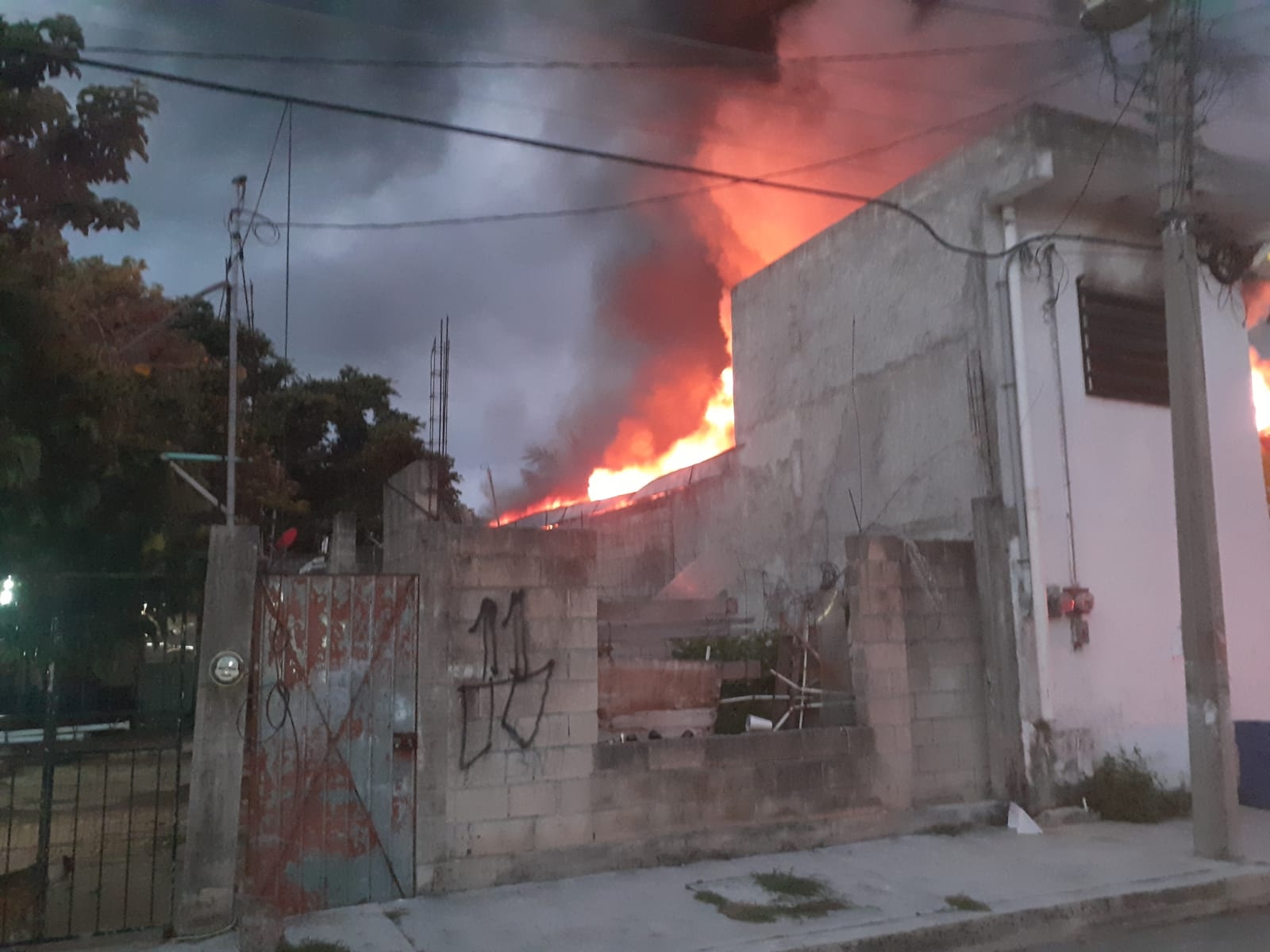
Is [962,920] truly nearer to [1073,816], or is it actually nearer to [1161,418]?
[1073,816]

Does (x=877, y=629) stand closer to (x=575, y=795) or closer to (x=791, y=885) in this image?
(x=791, y=885)

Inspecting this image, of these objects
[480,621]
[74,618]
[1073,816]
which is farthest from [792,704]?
[74,618]

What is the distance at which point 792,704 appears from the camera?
860cm

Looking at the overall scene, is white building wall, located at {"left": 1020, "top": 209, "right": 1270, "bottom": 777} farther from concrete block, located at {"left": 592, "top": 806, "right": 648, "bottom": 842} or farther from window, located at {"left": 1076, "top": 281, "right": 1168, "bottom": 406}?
concrete block, located at {"left": 592, "top": 806, "right": 648, "bottom": 842}

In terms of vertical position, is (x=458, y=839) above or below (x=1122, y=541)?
below

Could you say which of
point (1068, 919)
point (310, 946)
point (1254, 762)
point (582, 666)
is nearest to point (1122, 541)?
point (1254, 762)

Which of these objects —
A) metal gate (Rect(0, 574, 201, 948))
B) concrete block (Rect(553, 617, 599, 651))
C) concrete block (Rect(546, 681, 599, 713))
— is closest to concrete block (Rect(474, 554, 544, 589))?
concrete block (Rect(553, 617, 599, 651))

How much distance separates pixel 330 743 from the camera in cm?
618

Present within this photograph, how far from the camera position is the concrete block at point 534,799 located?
6.61 meters

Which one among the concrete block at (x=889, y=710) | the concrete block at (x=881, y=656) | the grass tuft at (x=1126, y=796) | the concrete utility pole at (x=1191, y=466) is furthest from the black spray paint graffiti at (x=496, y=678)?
the grass tuft at (x=1126, y=796)

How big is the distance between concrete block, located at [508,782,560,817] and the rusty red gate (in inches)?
29.6

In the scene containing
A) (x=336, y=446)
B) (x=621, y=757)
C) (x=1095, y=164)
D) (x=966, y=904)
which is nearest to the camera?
(x=966, y=904)

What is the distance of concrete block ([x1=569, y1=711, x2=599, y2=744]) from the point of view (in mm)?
6852

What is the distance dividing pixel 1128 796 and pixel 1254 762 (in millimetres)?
1791
